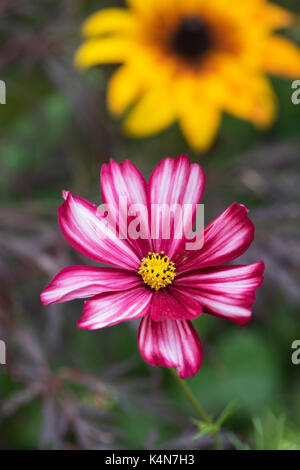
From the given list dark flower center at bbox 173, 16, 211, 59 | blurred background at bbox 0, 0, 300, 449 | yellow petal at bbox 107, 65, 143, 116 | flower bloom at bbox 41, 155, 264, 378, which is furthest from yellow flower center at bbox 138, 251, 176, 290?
dark flower center at bbox 173, 16, 211, 59

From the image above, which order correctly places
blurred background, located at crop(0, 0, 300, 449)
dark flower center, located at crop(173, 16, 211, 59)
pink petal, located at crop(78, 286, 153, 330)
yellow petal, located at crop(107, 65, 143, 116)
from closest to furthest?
1. pink petal, located at crop(78, 286, 153, 330)
2. blurred background, located at crop(0, 0, 300, 449)
3. yellow petal, located at crop(107, 65, 143, 116)
4. dark flower center, located at crop(173, 16, 211, 59)

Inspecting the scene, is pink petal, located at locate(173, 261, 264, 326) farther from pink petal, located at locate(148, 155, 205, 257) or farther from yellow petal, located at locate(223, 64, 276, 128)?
yellow petal, located at locate(223, 64, 276, 128)

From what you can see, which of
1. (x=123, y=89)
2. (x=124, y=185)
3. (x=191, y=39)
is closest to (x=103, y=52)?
(x=123, y=89)

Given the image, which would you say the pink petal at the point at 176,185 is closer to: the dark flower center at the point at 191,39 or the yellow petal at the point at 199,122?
the yellow petal at the point at 199,122

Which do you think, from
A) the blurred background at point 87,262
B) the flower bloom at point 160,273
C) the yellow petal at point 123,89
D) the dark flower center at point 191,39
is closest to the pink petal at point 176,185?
the flower bloom at point 160,273

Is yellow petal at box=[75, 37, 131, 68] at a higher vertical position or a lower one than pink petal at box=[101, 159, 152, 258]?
higher
